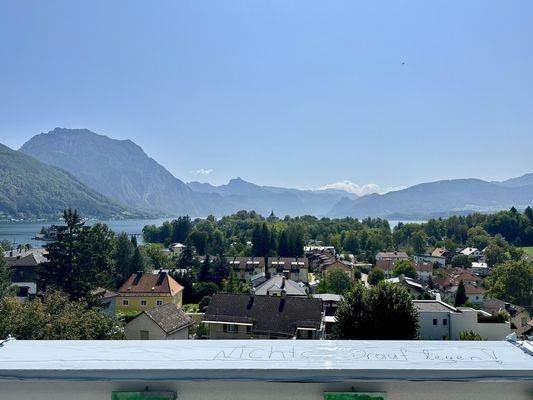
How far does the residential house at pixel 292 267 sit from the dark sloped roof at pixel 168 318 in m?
34.7

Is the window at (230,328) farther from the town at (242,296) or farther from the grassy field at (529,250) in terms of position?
the grassy field at (529,250)

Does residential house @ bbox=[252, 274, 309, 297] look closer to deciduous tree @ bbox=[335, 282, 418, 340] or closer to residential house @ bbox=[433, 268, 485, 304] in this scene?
deciduous tree @ bbox=[335, 282, 418, 340]

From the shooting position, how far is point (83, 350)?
19.2 ft

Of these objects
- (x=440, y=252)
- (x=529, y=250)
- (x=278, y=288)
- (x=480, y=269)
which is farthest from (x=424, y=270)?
(x=278, y=288)

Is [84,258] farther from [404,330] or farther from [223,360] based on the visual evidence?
[223,360]

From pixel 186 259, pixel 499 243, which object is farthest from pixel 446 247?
pixel 186 259

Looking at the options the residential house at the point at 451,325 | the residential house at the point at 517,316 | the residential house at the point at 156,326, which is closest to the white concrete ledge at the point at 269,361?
the residential house at the point at 156,326

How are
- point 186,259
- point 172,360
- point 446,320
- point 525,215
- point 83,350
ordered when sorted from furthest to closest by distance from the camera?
point 525,215, point 186,259, point 446,320, point 83,350, point 172,360

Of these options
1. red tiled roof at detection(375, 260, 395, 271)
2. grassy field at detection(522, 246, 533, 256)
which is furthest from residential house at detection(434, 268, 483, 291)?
grassy field at detection(522, 246, 533, 256)

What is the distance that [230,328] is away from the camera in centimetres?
2431

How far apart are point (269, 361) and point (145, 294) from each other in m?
31.4

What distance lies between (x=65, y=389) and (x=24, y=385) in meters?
0.48

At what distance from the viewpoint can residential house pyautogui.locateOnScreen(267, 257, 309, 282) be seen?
58812 mm

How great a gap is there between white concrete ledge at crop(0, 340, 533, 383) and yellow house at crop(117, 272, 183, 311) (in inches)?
1142
